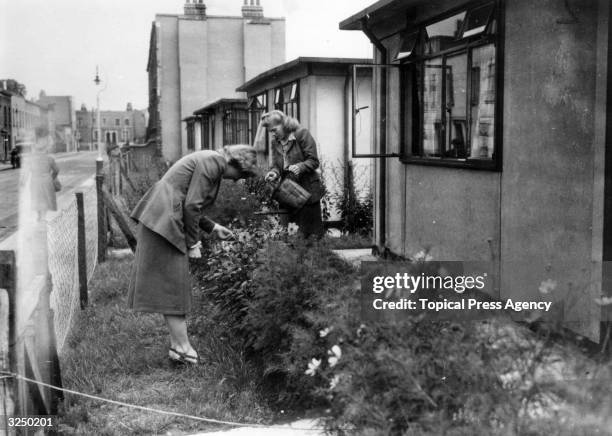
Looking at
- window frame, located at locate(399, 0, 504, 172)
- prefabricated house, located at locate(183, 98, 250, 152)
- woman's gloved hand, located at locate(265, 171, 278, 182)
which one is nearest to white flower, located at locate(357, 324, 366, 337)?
window frame, located at locate(399, 0, 504, 172)

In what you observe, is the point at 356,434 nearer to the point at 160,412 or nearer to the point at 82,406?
the point at 160,412

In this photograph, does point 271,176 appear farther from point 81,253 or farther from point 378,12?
point 378,12

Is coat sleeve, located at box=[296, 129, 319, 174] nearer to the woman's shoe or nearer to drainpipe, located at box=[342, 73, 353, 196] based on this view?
the woman's shoe

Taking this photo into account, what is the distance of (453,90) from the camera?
24.4 feet

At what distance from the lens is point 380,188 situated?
9.80 m

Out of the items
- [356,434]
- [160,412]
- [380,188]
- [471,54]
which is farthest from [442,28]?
[356,434]

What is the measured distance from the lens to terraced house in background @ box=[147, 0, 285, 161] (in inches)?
1382

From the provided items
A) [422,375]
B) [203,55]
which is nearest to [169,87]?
[203,55]

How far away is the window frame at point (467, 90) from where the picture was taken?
6.17 metres

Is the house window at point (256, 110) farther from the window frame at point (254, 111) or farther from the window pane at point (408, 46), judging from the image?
the window pane at point (408, 46)

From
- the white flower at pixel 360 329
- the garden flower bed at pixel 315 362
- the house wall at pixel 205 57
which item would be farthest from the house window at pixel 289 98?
the house wall at pixel 205 57

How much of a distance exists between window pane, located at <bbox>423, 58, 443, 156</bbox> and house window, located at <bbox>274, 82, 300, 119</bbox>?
22.4ft

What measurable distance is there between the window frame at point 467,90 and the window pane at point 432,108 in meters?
0.08

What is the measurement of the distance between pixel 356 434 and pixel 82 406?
2600 millimetres
